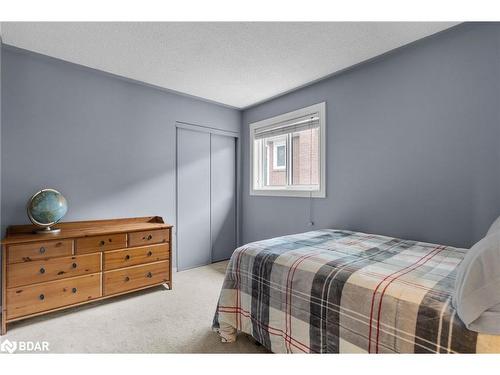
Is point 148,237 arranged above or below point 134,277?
above

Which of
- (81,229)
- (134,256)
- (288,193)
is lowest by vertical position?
(134,256)

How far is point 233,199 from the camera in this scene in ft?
13.6

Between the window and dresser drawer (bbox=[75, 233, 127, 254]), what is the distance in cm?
199

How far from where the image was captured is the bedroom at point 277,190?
1.40 m

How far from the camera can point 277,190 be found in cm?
357

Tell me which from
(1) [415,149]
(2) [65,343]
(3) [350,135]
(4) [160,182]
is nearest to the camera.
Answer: (2) [65,343]

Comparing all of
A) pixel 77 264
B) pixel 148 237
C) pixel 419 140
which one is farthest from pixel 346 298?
pixel 77 264

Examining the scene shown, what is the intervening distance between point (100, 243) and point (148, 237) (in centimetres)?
47

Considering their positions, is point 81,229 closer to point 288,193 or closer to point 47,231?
point 47,231

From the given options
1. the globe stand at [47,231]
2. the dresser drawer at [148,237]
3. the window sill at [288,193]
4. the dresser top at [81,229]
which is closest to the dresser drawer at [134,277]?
the dresser drawer at [148,237]

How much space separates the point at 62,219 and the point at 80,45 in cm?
167

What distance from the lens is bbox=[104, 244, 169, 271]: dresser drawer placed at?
8.10ft

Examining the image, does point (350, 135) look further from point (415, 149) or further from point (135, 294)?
point (135, 294)
